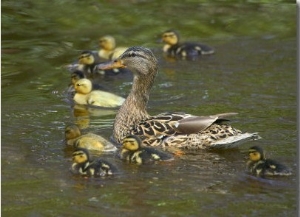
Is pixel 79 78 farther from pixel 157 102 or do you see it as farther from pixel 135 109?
pixel 135 109

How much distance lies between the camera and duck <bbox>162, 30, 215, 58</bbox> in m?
11.4

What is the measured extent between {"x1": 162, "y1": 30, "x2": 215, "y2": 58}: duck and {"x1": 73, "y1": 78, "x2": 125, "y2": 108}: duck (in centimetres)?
177

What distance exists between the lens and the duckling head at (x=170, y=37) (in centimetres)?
1158

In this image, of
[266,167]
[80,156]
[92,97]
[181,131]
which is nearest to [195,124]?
[181,131]

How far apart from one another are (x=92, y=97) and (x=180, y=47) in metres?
2.00

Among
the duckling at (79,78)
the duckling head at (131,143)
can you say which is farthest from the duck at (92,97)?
the duckling head at (131,143)

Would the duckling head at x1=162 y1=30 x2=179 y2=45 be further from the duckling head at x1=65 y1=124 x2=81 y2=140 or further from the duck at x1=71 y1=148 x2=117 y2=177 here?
the duck at x1=71 y1=148 x2=117 y2=177

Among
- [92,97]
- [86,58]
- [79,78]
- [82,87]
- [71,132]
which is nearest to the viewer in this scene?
[71,132]

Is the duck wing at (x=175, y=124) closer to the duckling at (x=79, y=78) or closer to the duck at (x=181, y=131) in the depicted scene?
the duck at (x=181, y=131)

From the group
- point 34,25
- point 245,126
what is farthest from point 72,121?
point 34,25

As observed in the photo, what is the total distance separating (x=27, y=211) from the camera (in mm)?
6656

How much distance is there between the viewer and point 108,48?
11617 mm

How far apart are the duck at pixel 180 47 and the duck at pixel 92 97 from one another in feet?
5.81

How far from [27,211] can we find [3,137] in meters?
1.85
